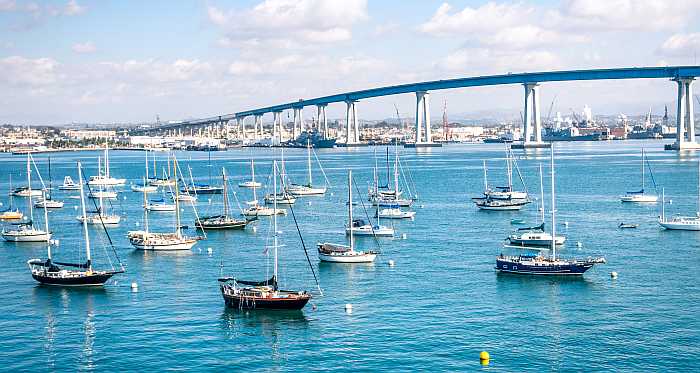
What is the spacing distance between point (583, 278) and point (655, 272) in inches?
138

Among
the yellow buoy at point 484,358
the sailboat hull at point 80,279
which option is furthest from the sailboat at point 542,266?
the sailboat hull at point 80,279

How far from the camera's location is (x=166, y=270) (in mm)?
39281

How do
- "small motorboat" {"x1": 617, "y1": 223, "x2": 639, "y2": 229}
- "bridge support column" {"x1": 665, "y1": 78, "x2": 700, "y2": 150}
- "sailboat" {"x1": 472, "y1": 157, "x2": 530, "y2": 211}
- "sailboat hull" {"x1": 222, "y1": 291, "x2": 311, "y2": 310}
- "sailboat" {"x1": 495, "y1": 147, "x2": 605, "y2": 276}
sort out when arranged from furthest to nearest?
"bridge support column" {"x1": 665, "y1": 78, "x2": 700, "y2": 150} < "sailboat" {"x1": 472, "y1": 157, "x2": 530, "y2": 211} < "small motorboat" {"x1": 617, "y1": 223, "x2": 639, "y2": 229} < "sailboat" {"x1": 495, "y1": 147, "x2": 605, "y2": 276} < "sailboat hull" {"x1": 222, "y1": 291, "x2": 311, "y2": 310}

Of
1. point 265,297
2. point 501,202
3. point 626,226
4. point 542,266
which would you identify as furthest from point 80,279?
point 501,202

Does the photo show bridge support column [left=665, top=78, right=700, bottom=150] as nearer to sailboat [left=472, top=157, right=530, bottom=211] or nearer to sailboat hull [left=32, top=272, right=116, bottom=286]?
sailboat [left=472, top=157, right=530, bottom=211]

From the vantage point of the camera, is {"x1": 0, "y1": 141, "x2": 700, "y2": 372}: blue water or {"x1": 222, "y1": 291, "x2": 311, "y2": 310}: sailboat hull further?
{"x1": 222, "y1": 291, "x2": 311, "y2": 310}: sailboat hull

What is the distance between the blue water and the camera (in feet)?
84.9

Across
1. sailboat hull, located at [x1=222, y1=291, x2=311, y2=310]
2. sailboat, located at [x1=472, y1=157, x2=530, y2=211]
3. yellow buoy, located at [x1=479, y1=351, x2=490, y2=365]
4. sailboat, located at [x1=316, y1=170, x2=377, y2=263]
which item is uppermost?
sailboat, located at [x1=472, y1=157, x2=530, y2=211]

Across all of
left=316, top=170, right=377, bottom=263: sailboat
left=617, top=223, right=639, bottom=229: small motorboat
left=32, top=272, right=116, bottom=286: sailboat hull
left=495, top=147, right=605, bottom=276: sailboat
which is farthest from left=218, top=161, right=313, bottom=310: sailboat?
left=617, top=223, right=639, bottom=229: small motorboat

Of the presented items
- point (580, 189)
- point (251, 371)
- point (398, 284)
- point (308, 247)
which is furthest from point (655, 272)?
point (580, 189)

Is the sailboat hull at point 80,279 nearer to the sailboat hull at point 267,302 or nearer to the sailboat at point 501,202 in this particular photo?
the sailboat hull at point 267,302

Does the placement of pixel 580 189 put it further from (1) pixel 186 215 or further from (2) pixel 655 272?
(2) pixel 655 272

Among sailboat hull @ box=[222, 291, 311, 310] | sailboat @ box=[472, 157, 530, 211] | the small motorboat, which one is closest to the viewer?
sailboat hull @ box=[222, 291, 311, 310]

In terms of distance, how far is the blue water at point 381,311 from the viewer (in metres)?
25.9
